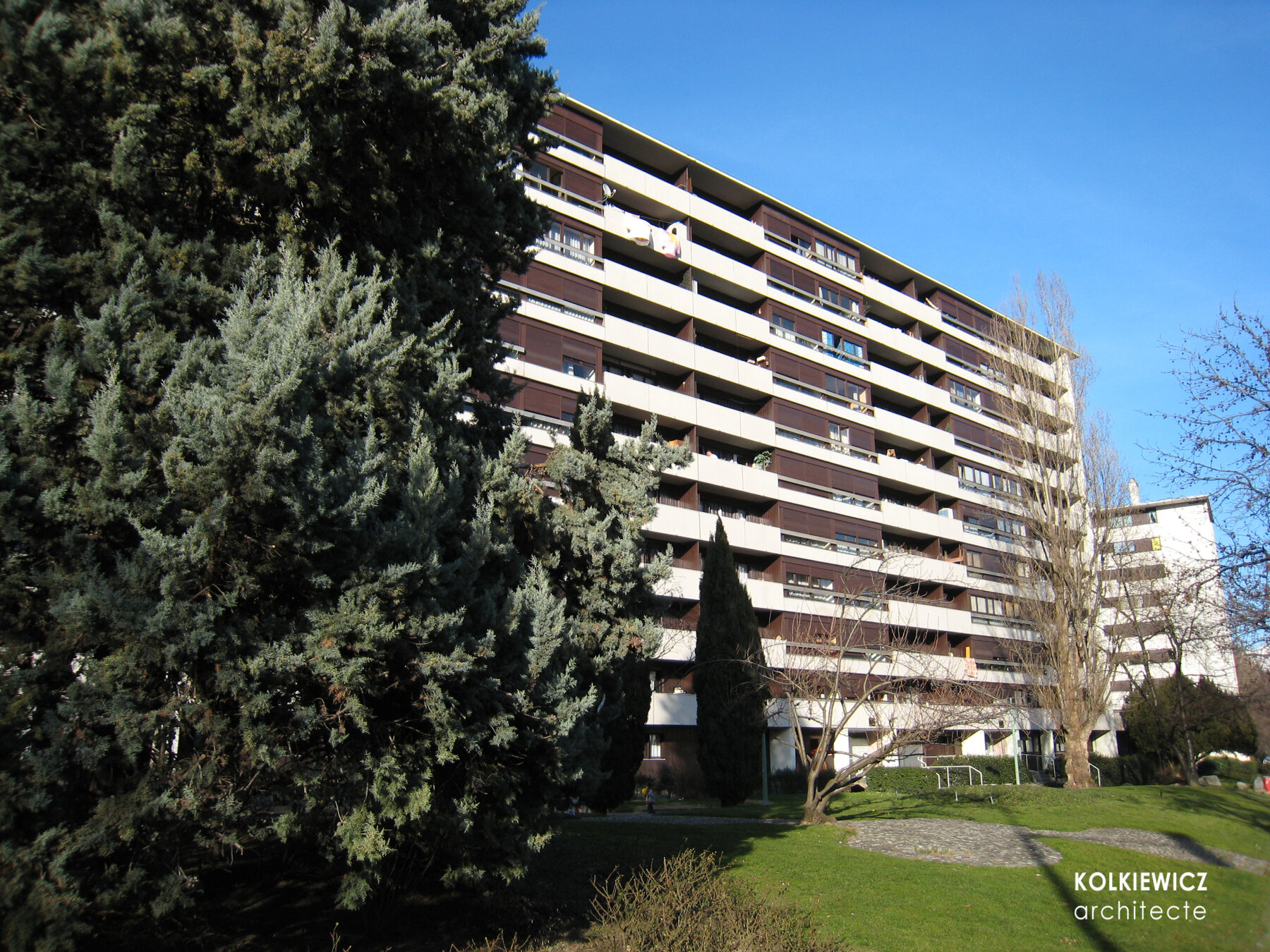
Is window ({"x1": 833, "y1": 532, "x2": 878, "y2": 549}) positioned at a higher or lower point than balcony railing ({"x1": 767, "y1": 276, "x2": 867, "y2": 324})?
lower

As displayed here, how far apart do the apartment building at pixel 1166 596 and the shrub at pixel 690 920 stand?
611 cm

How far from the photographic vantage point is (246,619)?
5.54m

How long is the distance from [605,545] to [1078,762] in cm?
2451

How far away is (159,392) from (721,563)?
1700 centimetres

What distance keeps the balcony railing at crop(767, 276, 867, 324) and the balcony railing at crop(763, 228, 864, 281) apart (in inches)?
69.8

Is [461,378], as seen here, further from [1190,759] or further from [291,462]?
[1190,759]

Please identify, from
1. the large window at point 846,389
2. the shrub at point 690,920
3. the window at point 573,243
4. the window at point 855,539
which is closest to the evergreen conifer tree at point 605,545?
the shrub at point 690,920

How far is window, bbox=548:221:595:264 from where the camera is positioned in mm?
26016

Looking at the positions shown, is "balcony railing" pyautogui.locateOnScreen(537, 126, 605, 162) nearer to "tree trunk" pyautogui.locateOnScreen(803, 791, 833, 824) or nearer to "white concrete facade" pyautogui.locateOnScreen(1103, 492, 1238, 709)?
"white concrete facade" pyautogui.locateOnScreen(1103, 492, 1238, 709)

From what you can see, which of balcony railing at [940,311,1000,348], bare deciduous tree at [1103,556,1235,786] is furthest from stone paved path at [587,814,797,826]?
balcony railing at [940,311,1000,348]

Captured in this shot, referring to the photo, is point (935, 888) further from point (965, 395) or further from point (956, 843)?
point (965, 395)

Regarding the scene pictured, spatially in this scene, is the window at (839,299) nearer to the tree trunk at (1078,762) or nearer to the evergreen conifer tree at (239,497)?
the tree trunk at (1078,762)

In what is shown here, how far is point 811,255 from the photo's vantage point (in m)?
35.8

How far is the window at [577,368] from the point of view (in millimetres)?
25125
